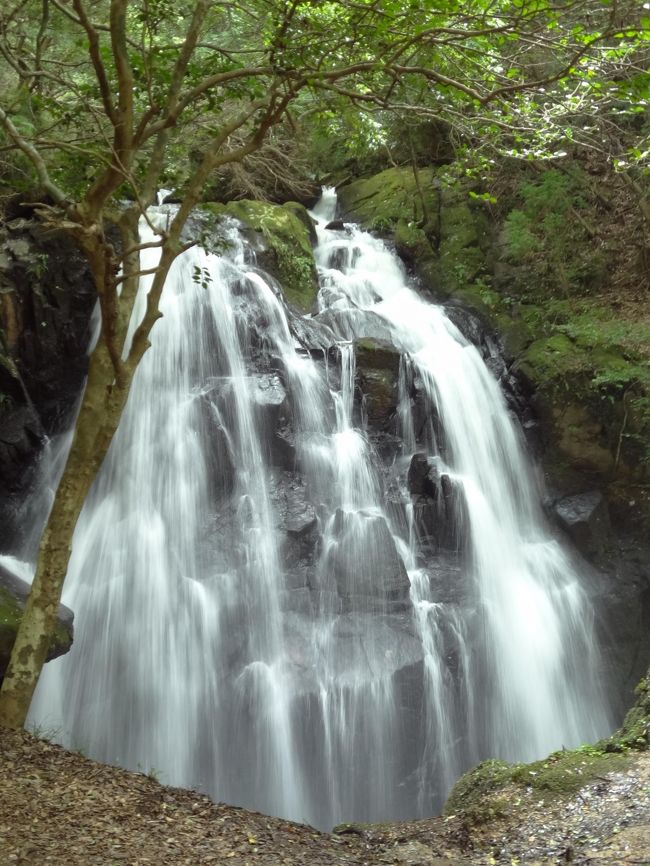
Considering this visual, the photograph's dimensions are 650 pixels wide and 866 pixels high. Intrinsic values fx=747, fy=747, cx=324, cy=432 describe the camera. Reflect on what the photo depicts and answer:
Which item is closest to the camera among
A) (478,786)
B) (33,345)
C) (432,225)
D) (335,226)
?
(478,786)

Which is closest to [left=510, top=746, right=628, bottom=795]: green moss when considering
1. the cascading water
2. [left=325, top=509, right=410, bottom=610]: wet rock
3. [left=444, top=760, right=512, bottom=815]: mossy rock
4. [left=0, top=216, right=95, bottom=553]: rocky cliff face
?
[left=444, top=760, right=512, bottom=815]: mossy rock

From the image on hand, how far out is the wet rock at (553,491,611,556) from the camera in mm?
12094

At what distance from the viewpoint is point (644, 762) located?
471cm

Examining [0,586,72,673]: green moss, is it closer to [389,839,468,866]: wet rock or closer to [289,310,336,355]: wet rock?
[389,839,468,866]: wet rock

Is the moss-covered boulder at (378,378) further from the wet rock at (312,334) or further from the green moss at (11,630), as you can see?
the green moss at (11,630)

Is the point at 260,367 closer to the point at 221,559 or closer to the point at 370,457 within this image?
the point at 370,457

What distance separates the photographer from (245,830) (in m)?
4.72

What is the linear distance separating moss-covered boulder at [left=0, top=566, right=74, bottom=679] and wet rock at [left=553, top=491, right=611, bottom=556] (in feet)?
26.1

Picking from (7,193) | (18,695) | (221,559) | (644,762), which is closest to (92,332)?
(7,193)

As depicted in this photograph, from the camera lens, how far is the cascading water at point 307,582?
8602 mm

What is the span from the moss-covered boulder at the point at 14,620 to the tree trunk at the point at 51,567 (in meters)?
1.19

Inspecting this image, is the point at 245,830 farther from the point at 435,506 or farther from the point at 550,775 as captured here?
the point at 435,506

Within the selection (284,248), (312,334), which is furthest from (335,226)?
(312,334)

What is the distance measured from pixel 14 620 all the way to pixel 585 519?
8819 mm
